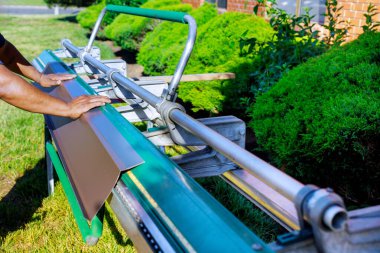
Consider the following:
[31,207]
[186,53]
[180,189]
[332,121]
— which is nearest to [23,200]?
[31,207]

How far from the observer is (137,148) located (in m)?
1.73

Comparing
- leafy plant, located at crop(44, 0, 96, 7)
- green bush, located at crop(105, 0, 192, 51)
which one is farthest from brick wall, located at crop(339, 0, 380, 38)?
leafy plant, located at crop(44, 0, 96, 7)

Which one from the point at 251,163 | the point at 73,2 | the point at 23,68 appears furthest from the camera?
the point at 73,2

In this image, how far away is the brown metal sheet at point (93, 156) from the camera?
1649 millimetres

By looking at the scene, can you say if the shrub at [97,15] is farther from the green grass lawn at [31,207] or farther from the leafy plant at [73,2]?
the green grass lawn at [31,207]

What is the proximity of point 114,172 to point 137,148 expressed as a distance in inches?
5.6

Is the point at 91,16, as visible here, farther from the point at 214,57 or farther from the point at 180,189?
the point at 180,189

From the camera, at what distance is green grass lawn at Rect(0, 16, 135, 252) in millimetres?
3258

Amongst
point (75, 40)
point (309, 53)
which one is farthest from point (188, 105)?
point (75, 40)

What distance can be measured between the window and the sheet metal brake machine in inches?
155

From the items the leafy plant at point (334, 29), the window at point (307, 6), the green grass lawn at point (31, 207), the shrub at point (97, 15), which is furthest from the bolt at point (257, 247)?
the shrub at point (97, 15)

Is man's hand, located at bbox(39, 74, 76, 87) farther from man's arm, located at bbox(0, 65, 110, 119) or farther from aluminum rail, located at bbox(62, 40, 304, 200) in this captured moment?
aluminum rail, located at bbox(62, 40, 304, 200)

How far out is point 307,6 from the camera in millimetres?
6340

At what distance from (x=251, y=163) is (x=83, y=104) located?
1.28 meters
